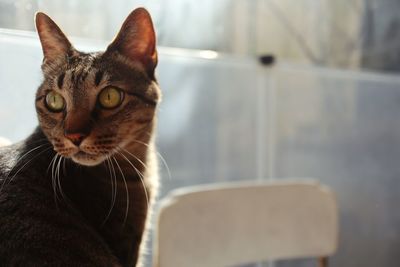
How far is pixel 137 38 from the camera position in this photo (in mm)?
457

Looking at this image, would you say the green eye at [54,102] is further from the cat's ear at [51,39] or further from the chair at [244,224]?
the chair at [244,224]

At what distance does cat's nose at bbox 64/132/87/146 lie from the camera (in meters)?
0.45

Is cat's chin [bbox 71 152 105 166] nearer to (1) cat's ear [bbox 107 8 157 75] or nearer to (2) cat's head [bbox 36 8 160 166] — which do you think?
(2) cat's head [bbox 36 8 160 166]

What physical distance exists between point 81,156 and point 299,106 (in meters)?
1.01

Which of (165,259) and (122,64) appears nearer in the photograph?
(122,64)

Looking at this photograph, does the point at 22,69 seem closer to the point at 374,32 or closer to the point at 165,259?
the point at 165,259

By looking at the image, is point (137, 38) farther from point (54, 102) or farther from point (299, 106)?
point (299, 106)

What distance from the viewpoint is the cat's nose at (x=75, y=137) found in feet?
1.47

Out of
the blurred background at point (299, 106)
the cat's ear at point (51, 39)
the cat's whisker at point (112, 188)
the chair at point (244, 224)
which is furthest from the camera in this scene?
the blurred background at point (299, 106)

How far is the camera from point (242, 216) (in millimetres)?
969

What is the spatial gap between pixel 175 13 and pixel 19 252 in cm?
41

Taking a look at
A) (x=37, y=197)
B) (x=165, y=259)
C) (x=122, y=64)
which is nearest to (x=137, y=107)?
(x=122, y=64)

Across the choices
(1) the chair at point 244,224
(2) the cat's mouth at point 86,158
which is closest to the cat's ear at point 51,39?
(2) the cat's mouth at point 86,158

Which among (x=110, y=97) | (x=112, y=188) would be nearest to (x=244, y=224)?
(x=112, y=188)
